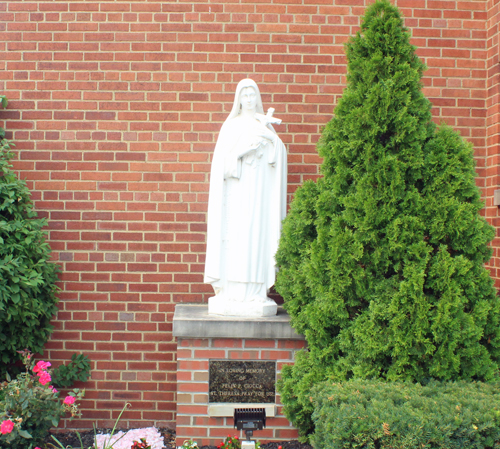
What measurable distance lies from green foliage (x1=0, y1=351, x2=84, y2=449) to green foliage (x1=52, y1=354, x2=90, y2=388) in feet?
2.07

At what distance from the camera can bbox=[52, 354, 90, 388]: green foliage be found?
409cm

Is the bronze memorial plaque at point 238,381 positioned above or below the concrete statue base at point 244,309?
below

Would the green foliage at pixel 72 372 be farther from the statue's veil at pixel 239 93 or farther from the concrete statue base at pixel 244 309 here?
the statue's veil at pixel 239 93

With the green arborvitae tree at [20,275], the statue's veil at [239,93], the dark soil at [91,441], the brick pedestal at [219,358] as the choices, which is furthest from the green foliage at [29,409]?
the statue's veil at [239,93]

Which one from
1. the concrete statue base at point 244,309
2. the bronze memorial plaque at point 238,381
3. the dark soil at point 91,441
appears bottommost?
the dark soil at point 91,441

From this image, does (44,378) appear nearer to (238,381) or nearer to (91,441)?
(91,441)

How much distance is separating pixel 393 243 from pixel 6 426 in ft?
8.90

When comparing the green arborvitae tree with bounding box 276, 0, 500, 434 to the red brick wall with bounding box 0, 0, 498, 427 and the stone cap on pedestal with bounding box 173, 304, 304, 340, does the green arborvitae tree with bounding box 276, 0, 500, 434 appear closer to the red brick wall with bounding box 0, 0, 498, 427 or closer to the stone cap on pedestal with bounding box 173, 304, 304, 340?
the stone cap on pedestal with bounding box 173, 304, 304, 340

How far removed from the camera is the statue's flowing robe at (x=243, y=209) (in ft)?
12.1

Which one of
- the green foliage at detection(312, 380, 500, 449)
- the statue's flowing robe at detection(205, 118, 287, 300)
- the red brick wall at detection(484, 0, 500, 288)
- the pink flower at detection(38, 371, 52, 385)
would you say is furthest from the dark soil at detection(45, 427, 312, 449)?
the red brick wall at detection(484, 0, 500, 288)

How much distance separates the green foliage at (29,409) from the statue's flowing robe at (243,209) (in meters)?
1.41

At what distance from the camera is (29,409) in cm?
318

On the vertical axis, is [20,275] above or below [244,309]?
A: above

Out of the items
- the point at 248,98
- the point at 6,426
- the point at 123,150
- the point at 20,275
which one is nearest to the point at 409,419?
the point at 6,426
